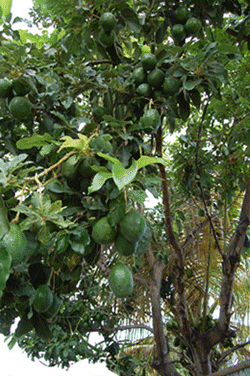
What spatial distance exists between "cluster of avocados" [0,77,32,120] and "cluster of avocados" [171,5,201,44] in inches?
25.3

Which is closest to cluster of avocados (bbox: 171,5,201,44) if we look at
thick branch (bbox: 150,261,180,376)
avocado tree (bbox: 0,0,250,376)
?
avocado tree (bbox: 0,0,250,376)

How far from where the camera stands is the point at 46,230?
93cm

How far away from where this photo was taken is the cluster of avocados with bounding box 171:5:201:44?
1554 millimetres

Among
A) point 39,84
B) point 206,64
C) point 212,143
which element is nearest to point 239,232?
point 212,143

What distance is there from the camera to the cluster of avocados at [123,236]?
0.98 meters

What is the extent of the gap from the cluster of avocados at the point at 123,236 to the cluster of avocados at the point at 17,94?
0.56m

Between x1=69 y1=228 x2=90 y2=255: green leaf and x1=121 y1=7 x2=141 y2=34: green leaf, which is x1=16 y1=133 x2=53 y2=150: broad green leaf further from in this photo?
x1=121 y1=7 x2=141 y2=34: green leaf

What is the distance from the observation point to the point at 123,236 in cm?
101

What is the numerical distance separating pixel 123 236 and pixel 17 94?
0.70m

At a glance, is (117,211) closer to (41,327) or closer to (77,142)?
(77,142)

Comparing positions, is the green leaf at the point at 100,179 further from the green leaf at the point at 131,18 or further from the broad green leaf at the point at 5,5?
the broad green leaf at the point at 5,5

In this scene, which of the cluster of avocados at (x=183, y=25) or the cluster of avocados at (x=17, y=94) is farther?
the cluster of avocados at (x=183, y=25)

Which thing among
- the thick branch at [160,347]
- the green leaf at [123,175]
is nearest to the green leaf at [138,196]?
the green leaf at [123,175]

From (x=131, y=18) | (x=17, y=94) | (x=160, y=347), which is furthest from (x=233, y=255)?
(x=17, y=94)
